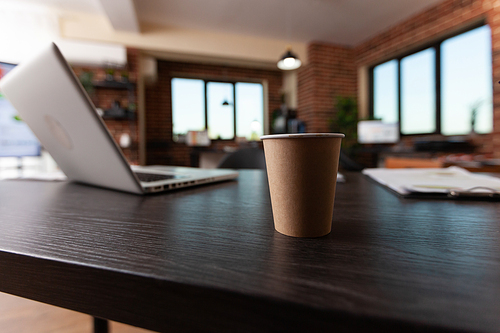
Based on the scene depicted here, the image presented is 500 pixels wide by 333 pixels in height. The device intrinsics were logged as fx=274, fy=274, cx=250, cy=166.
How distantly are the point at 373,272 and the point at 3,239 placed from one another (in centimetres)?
32

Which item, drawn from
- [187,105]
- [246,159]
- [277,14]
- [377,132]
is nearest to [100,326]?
[246,159]

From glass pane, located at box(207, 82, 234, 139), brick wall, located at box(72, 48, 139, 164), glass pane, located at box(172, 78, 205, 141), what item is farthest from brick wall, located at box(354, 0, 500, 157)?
brick wall, located at box(72, 48, 139, 164)

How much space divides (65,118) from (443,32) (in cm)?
420

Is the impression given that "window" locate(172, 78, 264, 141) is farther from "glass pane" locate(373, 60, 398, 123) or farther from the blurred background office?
"glass pane" locate(373, 60, 398, 123)

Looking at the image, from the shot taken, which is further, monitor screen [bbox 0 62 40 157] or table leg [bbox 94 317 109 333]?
monitor screen [bbox 0 62 40 157]

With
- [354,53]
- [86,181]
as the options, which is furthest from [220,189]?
[354,53]

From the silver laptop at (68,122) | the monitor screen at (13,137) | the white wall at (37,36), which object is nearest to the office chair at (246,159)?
the silver laptop at (68,122)

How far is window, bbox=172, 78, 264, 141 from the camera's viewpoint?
5.23 meters

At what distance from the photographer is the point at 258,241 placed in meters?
0.24

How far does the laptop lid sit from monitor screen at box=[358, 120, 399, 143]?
396cm

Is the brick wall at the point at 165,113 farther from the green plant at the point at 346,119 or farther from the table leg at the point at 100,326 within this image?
the table leg at the point at 100,326

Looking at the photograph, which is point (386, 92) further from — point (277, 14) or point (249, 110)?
point (249, 110)

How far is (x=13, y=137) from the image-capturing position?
382 cm

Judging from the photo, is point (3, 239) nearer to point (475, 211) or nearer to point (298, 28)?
point (475, 211)
